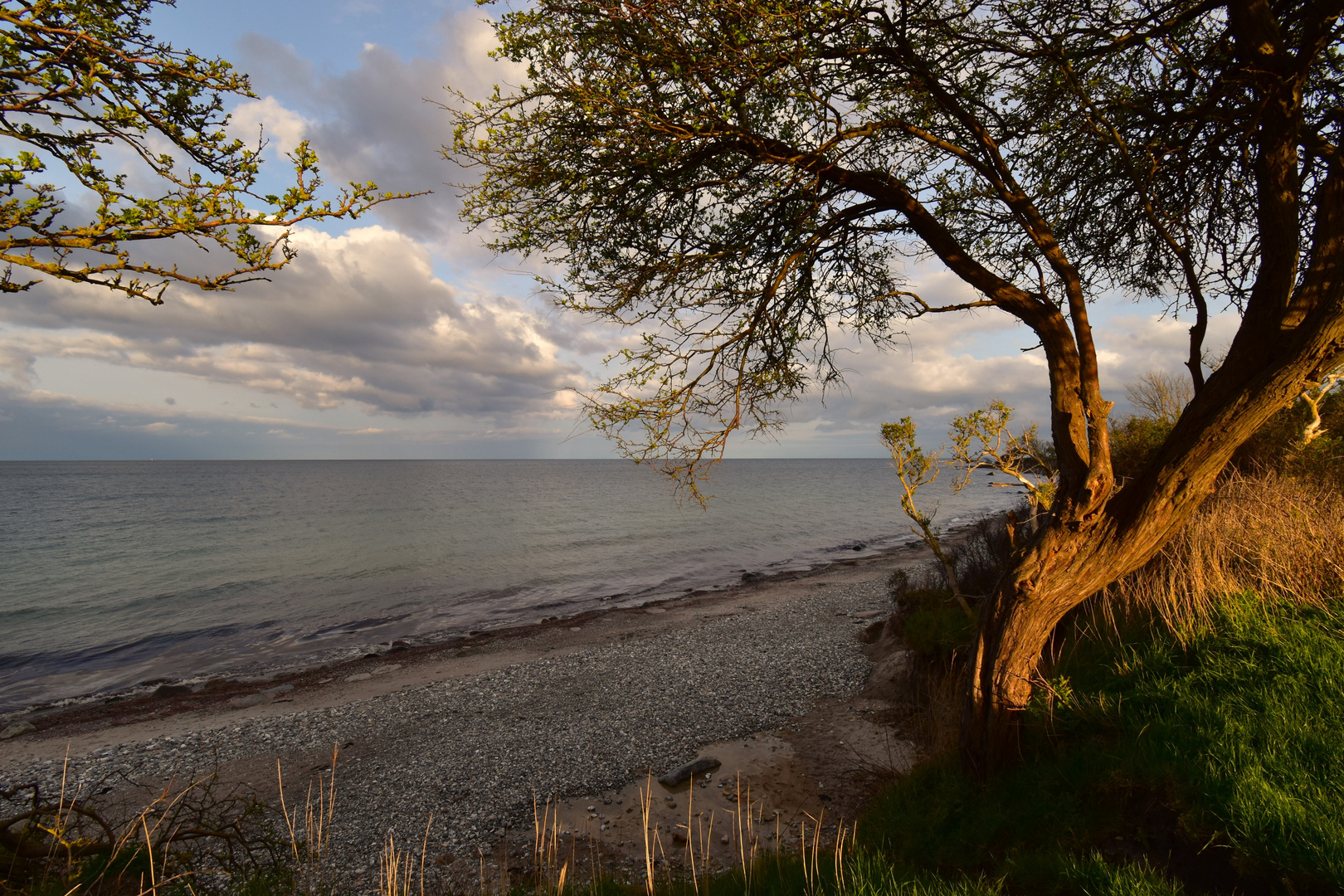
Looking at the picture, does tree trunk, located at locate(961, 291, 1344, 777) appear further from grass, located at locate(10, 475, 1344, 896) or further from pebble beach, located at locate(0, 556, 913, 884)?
pebble beach, located at locate(0, 556, 913, 884)

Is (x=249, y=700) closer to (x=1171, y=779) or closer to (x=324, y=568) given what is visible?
(x=1171, y=779)

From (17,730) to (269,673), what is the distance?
184 inches

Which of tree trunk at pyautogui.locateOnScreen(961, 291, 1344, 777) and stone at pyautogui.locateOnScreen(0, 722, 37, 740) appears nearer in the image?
tree trunk at pyautogui.locateOnScreen(961, 291, 1344, 777)

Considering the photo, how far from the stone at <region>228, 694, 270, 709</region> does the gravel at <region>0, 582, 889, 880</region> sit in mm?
1758

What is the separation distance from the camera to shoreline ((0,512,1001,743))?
14.2 m

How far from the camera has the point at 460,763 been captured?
9.38 meters

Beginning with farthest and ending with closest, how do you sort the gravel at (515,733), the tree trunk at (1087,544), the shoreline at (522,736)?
1. the gravel at (515,733)
2. the shoreline at (522,736)
3. the tree trunk at (1087,544)

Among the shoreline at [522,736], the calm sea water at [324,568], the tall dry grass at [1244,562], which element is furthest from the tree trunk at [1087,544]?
the calm sea water at [324,568]

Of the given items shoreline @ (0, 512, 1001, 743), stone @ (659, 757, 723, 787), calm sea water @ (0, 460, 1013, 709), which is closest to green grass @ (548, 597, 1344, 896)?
stone @ (659, 757, 723, 787)

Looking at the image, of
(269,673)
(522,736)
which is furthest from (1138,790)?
(269,673)

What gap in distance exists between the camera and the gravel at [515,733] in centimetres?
811

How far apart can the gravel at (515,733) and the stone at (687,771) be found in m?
0.49

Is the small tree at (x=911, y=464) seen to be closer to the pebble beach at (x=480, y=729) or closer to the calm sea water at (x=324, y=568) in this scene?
the pebble beach at (x=480, y=729)

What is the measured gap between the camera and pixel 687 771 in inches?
326
